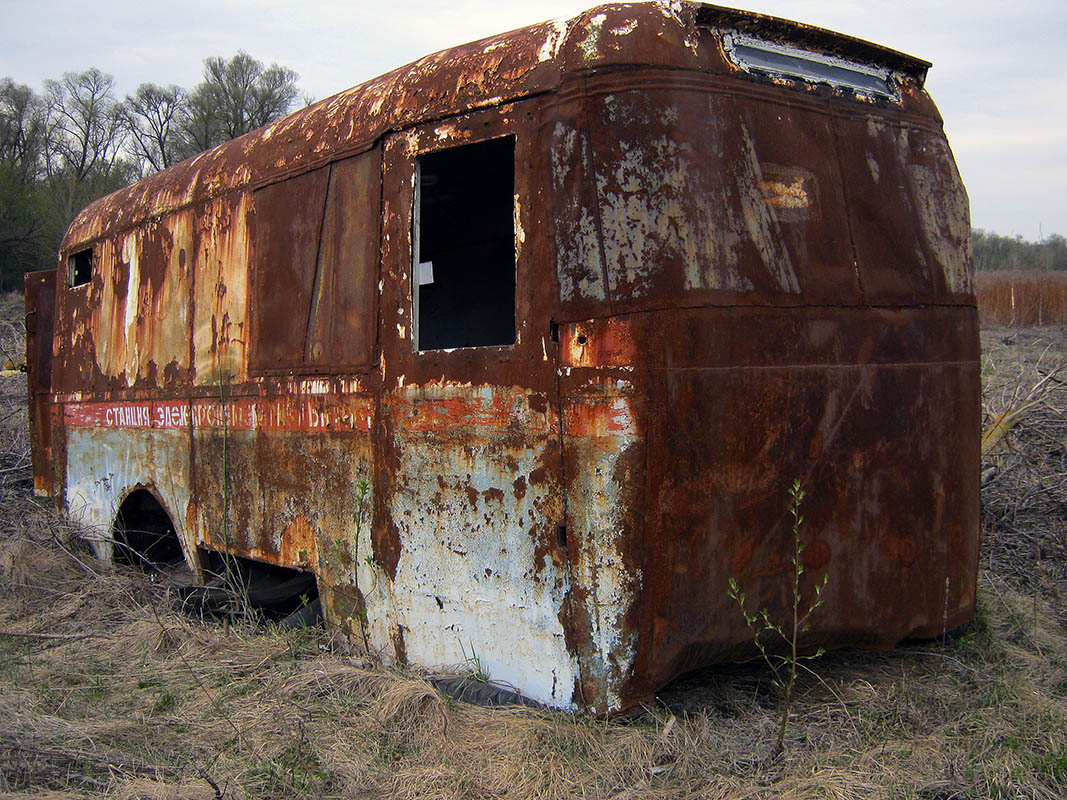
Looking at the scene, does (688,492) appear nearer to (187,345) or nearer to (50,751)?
(50,751)

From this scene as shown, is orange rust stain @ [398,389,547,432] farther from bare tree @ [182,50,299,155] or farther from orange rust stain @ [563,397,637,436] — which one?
bare tree @ [182,50,299,155]

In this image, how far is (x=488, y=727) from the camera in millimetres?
2975

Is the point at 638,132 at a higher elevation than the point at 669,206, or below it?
higher

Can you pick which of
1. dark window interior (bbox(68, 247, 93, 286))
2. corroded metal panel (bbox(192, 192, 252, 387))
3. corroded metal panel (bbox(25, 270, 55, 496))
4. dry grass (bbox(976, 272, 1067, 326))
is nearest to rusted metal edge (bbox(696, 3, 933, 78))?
corroded metal panel (bbox(192, 192, 252, 387))

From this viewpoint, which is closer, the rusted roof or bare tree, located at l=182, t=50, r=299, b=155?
the rusted roof

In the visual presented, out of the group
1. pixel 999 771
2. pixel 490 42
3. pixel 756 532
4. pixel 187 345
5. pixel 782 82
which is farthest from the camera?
pixel 187 345

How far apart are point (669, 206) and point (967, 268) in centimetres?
144

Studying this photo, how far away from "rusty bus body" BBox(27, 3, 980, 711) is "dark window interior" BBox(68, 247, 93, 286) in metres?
2.60

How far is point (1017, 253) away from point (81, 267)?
40.4 m

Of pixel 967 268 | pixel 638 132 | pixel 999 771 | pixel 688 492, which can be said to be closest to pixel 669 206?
pixel 638 132

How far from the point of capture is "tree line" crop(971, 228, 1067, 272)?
116 ft

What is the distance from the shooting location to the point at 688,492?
9.20 feet

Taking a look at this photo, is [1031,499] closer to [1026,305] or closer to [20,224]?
[1026,305]

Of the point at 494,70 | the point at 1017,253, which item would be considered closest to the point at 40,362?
the point at 494,70
